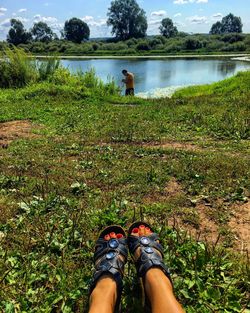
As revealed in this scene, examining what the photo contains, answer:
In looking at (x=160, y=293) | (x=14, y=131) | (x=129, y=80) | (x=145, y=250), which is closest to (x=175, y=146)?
(x=14, y=131)

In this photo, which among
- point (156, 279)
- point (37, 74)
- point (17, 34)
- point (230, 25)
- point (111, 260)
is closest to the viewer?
point (156, 279)

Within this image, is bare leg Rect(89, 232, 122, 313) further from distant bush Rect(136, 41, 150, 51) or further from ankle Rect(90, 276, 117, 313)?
distant bush Rect(136, 41, 150, 51)

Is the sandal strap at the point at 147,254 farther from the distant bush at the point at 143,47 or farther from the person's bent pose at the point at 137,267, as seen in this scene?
the distant bush at the point at 143,47

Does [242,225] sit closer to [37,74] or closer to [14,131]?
[14,131]

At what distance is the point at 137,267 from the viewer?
3.60 metres

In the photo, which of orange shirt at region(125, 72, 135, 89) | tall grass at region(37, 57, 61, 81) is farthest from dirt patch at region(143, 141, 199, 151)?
tall grass at region(37, 57, 61, 81)

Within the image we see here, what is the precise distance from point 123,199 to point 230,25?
168 metres

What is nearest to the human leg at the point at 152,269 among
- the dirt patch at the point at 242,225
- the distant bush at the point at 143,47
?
the dirt patch at the point at 242,225

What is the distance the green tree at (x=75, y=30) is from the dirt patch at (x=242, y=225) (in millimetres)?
133707

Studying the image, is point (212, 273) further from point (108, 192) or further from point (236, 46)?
point (236, 46)

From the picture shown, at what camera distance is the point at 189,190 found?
20.0ft

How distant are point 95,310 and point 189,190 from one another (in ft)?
11.2

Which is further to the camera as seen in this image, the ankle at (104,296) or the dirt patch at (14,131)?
the dirt patch at (14,131)

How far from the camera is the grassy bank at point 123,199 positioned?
3760mm
